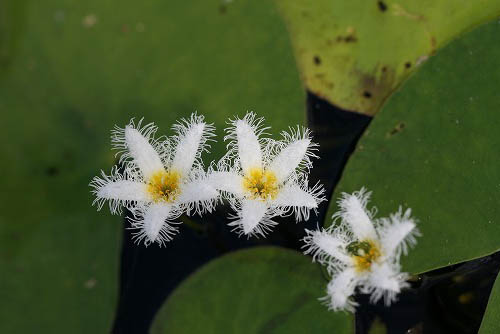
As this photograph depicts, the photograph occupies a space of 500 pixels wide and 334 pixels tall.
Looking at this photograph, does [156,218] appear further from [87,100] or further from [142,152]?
[87,100]

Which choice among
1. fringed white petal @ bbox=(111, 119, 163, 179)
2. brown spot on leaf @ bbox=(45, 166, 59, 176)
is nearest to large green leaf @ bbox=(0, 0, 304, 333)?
brown spot on leaf @ bbox=(45, 166, 59, 176)

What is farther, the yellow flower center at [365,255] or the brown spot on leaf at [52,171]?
the brown spot on leaf at [52,171]

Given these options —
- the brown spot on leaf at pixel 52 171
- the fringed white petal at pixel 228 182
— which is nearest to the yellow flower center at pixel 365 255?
the fringed white petal at pixel 228 182

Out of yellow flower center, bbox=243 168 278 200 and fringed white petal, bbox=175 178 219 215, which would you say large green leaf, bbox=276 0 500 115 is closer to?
yellow flower center, bbox=243 168 278 200

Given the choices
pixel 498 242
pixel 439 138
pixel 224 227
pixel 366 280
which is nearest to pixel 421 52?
pixel 439 138

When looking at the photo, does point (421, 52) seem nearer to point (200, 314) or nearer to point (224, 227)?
point (224, 227)

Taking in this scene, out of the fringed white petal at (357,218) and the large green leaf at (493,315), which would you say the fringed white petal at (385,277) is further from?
the large green leaf at (493,315)

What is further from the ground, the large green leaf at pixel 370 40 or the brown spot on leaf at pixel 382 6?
the brown spot on leaf at pixel 382 6
